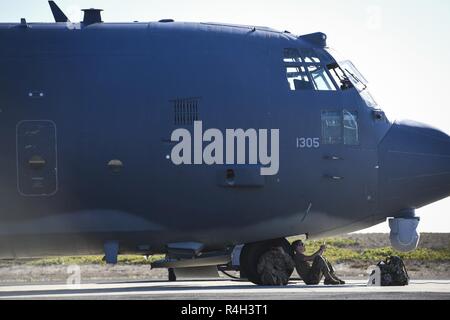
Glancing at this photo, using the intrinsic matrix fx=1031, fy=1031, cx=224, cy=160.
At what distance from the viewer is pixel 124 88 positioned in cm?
2450

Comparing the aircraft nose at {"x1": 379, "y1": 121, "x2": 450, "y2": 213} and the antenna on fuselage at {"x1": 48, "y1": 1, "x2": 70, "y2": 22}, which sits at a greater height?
the antenna on fuselage at {"x1": 48, "y1": 1, "x2": 70, "y2": 22}

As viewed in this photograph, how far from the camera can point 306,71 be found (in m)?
25.7

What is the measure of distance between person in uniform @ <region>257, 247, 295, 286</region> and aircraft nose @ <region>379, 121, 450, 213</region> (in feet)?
9.08

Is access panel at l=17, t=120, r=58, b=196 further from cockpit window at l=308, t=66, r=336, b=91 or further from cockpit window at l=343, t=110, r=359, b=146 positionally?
cockpit window at l=343, t=110, r=359, b=146

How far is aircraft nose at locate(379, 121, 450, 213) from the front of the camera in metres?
25.4

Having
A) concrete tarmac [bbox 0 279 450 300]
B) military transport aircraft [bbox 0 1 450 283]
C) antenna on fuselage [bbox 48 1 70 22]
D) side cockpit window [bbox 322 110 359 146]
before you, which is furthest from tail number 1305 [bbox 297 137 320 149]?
antenna on fuselage [bbox 48 1 70 22]

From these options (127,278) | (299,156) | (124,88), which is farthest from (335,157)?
(127,278)

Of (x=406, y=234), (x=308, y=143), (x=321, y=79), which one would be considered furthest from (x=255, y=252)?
(x=321, y=79)

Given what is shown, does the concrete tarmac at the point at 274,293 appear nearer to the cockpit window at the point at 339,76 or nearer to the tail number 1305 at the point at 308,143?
the tail number 1305 at the point at 308,143

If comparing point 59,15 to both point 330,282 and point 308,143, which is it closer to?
point 308,143

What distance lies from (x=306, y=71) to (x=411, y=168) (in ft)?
11.6

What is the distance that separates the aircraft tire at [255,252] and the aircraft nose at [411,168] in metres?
2.69

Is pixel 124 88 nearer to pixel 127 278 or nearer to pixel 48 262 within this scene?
pixel 127 278

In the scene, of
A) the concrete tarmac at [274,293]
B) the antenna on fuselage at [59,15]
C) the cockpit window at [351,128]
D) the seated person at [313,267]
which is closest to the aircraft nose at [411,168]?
the cockpit window at [351,128]
